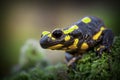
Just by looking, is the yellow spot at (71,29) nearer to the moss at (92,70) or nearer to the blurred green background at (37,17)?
the moss at (92,70)

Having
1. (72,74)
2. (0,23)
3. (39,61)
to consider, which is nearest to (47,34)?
(72,74)

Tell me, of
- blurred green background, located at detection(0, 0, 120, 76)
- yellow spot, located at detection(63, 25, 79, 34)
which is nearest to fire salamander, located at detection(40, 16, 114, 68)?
yellow spot, located at detection(63, 25, 79, 34)

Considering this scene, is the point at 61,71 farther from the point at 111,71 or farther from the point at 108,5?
the point at 108,5

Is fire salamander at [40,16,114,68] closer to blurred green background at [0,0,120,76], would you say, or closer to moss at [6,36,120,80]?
moss at [6,36,120,80]

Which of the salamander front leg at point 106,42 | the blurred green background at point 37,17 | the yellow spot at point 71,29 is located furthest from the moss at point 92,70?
the blurred green background at point 37,17

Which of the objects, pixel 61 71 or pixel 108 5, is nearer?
pixel 61 71

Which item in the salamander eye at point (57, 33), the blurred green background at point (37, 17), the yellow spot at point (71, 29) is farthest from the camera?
the blurred green background at point (37, 17)

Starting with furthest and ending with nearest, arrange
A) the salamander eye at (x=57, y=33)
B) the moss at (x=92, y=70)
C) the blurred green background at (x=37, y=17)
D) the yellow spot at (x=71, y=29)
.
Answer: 1. the blurred green background at (x=37, y=17)
2. the yellow spot at (x=71, y=29)
3. the salamander eye at (x=57, y=33)
4. the moss at (x=92, y=70)
